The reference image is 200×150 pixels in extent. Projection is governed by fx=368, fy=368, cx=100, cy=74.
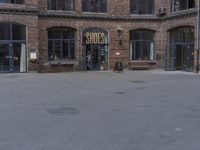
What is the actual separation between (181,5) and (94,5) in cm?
736

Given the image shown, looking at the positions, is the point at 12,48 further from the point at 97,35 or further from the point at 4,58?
the point at 97,35

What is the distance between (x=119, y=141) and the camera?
7715 millimetres

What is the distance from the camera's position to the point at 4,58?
89.2ft

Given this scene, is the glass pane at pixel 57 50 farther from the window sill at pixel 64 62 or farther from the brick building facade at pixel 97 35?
the window sill at pixel 64 62

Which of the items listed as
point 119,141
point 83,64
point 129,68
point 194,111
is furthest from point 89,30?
point 119,141

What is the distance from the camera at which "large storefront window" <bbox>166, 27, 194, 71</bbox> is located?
2970 cm

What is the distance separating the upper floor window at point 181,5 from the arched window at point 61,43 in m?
8.87

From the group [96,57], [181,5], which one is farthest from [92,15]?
[181,5]

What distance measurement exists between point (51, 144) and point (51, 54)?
75.6ft

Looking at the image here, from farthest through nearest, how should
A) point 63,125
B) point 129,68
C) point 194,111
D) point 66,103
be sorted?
point 129,68, point 66,103, point 194,111, point 63,125

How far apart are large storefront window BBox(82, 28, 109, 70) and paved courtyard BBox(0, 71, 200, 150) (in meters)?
15.1

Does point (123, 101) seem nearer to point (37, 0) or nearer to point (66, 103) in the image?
point (66, 103)

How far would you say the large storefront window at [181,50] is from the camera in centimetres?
2970

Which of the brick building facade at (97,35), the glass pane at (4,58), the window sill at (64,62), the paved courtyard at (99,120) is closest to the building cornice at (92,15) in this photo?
the brick building facade at (97,35)
